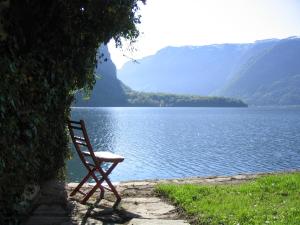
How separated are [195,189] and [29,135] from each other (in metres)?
3.68

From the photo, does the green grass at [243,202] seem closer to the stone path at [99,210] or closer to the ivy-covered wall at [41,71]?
the stone path at [99,210]

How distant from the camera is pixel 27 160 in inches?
222

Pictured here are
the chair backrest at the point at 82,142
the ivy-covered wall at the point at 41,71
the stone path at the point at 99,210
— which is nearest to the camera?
the ivy-covered wall at the point at 41,71

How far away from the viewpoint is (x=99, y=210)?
6.63 metres

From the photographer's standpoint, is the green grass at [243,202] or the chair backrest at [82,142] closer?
the green grass at [243,202]

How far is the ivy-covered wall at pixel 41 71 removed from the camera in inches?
193

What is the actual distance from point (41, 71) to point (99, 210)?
7.65 feet

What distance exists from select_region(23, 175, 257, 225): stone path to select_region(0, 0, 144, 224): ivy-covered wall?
0.45m

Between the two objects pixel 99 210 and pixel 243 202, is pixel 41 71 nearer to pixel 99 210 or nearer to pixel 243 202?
pixel 99 210

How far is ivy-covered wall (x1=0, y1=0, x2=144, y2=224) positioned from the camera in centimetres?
491

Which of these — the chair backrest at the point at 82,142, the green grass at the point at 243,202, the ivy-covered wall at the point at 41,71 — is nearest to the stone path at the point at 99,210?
the green grass at the point at 243,202

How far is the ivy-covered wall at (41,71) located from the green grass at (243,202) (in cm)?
245

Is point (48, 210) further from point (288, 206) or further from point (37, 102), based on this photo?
point (288, 206)

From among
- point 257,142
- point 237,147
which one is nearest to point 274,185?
point 237,147
